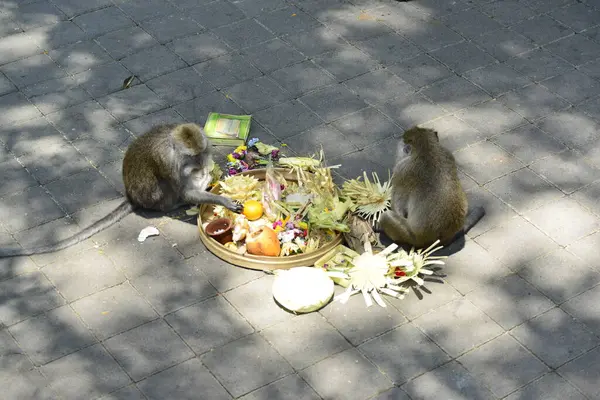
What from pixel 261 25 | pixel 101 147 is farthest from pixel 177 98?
pixel 261 25

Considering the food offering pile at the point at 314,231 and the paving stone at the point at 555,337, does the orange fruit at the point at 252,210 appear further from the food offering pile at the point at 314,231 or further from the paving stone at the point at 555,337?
the paving stone at the point at 555,337

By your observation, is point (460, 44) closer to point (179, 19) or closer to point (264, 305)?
point (179, 19)

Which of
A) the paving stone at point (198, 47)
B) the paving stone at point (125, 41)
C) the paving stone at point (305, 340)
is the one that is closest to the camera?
the paving stone at point (305, 340)

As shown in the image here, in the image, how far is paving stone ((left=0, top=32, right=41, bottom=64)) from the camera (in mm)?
11062

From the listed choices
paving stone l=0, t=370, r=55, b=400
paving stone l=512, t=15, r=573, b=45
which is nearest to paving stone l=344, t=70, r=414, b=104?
paving stone l=512, t=15, r=573, b=45

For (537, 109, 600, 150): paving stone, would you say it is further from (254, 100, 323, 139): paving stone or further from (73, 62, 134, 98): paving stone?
(73, 62, 134, 98): paving stone

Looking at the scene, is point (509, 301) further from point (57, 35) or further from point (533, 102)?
point (57, 35)

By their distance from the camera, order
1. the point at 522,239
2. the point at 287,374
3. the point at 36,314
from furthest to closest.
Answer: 1. the point at 522,239
2. the point at 36,314
3. the point at 287,374

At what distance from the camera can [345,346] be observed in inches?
298

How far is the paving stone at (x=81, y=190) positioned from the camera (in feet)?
29.6

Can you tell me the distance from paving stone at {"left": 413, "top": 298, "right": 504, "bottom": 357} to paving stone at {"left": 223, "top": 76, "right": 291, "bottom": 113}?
342 cm

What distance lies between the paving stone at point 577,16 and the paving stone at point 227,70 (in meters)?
4.01

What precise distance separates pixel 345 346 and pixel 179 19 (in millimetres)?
5655

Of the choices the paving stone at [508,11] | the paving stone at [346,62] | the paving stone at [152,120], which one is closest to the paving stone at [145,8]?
the paving stone at [152,120]
